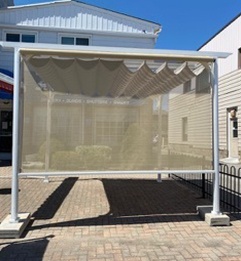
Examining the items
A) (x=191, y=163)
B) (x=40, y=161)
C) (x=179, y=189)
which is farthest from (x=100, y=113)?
(x=179, y=189)

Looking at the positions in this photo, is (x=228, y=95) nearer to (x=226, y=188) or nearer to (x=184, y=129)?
(x=226, y=188)

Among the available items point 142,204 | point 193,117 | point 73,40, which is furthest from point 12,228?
point 73,40

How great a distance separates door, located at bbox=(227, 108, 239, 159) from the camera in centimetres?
1744

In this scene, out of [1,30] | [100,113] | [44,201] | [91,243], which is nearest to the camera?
[91,243]

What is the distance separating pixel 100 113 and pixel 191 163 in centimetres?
196

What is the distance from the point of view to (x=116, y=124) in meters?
6.30

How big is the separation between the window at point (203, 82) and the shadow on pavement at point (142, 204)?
8.00 ft

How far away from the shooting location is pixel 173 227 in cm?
559

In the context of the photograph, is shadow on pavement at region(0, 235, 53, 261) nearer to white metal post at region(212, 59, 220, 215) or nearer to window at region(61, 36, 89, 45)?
white metal post at region(212, 59, 220, 215)

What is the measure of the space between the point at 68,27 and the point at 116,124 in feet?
40.9

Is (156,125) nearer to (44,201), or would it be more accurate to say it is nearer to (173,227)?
(173,227)

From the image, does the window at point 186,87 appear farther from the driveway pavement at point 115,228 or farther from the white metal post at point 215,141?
the driveway pavement at point 115,228

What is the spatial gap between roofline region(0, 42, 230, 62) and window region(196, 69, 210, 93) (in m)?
0.44

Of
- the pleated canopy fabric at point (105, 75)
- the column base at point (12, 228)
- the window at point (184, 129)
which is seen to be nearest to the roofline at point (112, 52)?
the pleated canopy fabric at point (105, 75)
